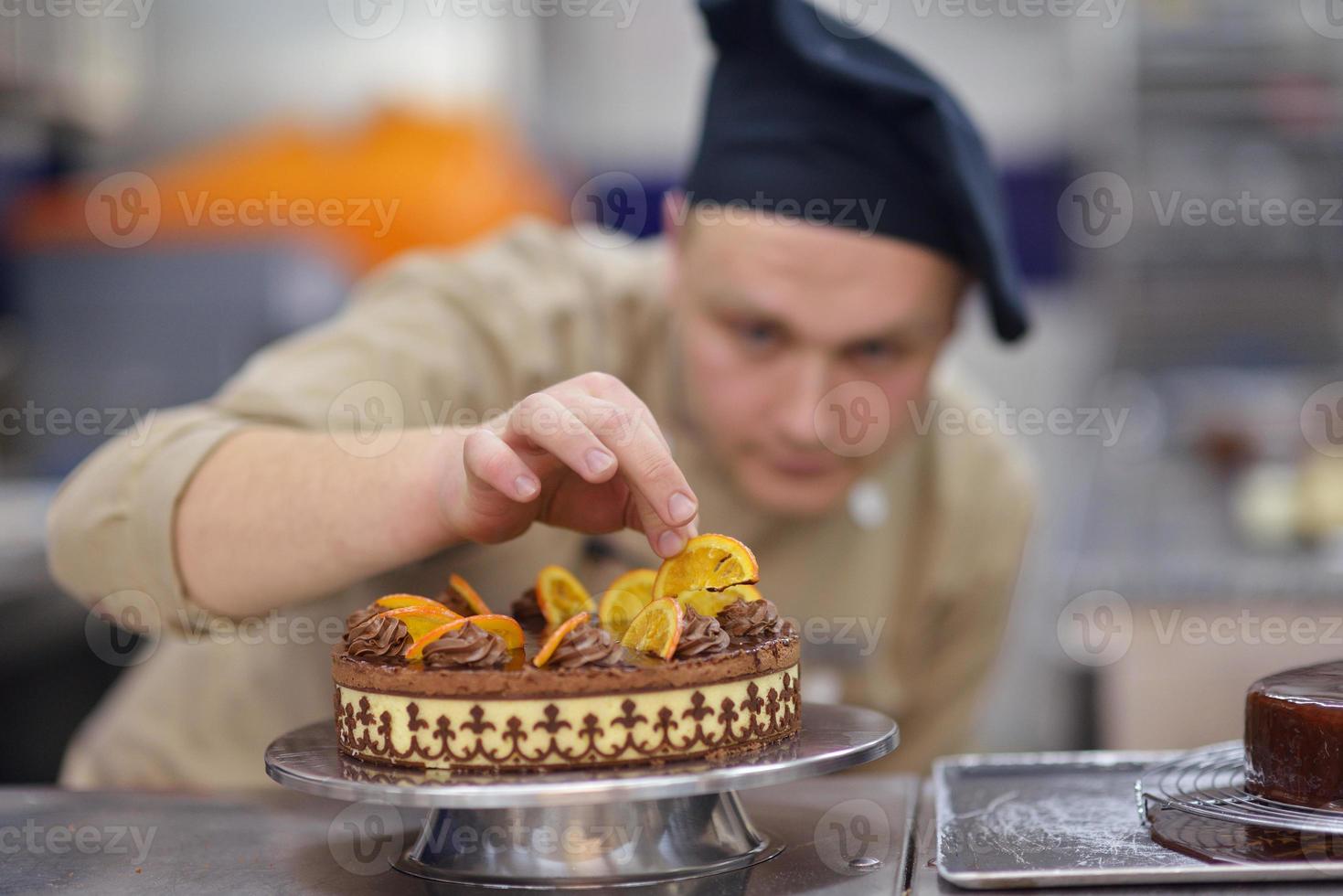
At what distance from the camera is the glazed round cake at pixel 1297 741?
951mm

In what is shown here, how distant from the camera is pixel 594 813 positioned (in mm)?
947

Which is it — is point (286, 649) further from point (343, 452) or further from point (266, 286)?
point (266, 286)

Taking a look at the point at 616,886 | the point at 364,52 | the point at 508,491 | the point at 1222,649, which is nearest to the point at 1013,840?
the point at 616,886

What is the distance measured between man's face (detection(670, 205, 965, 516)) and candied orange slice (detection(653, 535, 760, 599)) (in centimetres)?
50

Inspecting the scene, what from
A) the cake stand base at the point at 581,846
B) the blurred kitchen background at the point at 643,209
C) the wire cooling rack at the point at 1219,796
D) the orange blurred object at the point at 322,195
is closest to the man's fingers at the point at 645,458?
the cake stand base at the point at 581,846

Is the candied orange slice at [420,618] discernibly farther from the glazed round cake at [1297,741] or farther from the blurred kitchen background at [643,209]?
the blurred kitchen background at [643,209]

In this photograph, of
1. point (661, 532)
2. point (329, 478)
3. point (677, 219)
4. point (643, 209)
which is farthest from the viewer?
point (643, 209)

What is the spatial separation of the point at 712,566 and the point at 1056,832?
333mm

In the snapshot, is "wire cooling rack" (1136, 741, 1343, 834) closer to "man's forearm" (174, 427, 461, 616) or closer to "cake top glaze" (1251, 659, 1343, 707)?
"cake top glaze" (1251, 659, 1343, 707)

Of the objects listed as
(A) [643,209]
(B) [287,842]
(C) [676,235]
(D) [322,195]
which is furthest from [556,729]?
(A) [643,209]

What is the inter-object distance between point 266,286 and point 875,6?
8.51 ft

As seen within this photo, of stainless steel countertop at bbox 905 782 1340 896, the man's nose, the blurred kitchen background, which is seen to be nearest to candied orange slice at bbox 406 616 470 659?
stainless steel countertop at bbox 905 782 1340 896

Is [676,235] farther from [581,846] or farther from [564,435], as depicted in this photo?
[581,846]

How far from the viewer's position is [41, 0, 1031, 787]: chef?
1.18 metres
